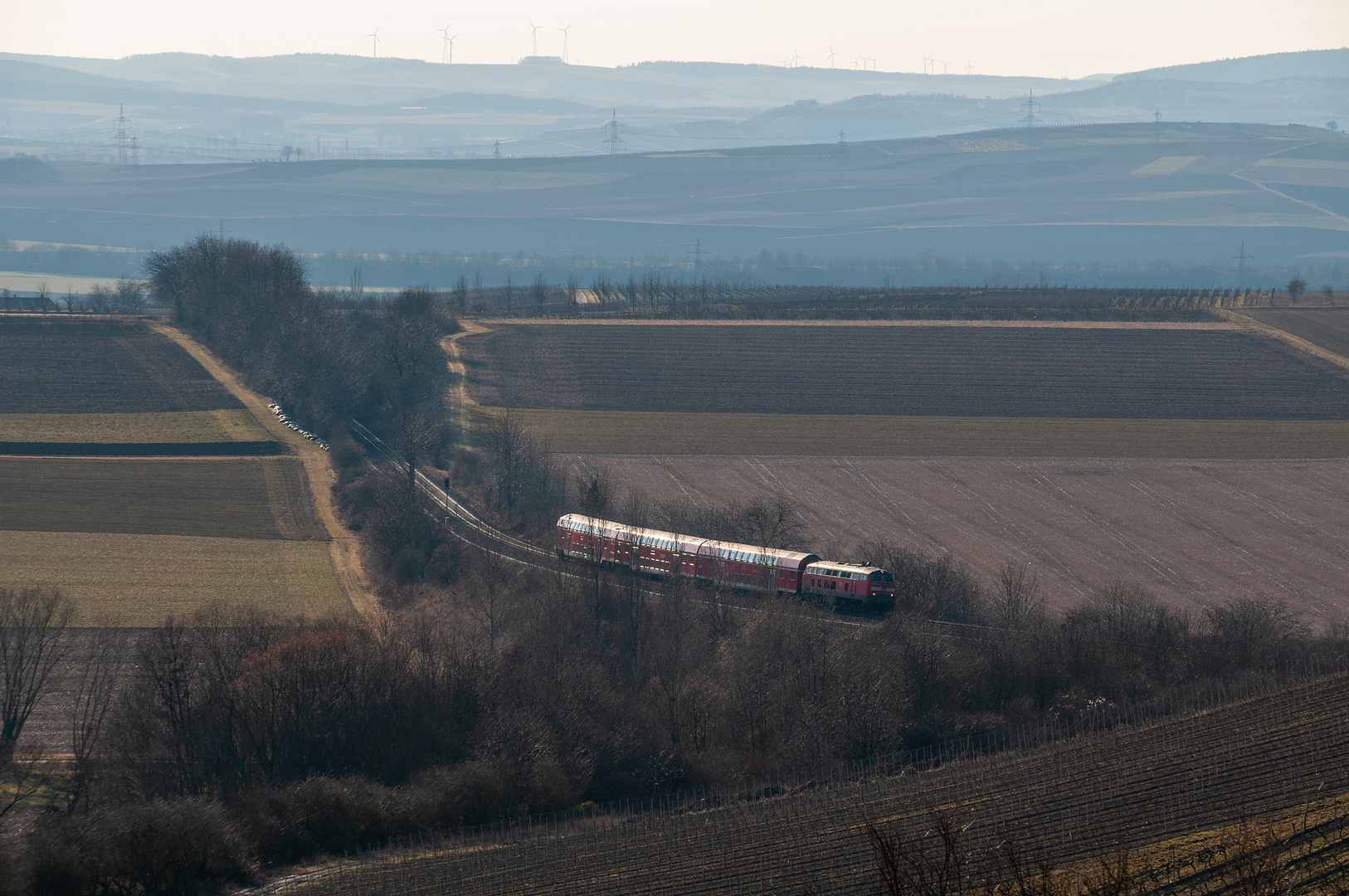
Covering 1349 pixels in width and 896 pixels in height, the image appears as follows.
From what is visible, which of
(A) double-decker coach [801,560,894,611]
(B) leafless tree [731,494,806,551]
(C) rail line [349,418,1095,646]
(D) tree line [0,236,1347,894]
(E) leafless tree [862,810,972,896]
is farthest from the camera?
(B) leafless tree [731,494,806,551]

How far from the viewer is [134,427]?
79.3m

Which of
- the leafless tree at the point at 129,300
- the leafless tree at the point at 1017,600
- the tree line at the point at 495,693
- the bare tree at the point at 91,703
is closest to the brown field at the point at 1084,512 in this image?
the leafless tree at the point at 1017,600

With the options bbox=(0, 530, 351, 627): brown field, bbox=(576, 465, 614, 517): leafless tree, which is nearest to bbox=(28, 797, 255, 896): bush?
bbox=(0, 530, 351, 627): brown field

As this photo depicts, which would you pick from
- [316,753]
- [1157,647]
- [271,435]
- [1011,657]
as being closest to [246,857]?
[316,753]

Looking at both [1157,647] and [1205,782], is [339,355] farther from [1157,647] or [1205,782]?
[1205,782]

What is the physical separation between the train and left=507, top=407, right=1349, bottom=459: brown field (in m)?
17.9

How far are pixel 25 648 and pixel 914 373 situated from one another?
62156mm

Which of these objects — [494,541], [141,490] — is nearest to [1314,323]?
[494,541]

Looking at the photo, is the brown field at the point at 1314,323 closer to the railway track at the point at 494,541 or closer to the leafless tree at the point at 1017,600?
the leafless tree at the point at 1017,600

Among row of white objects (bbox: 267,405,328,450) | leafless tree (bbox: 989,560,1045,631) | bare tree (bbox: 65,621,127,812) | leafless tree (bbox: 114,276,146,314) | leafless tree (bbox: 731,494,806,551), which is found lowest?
bare tree (bbox: 65,621,127,812)

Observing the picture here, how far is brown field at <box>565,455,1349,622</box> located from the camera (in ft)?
182

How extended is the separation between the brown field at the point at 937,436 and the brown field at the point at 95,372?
956 inches

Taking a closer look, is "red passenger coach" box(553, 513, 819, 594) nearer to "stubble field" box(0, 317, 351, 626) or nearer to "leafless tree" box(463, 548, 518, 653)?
"leafless tree" box(463, 548, 518, 653)

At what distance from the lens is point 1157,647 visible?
1822 inches
